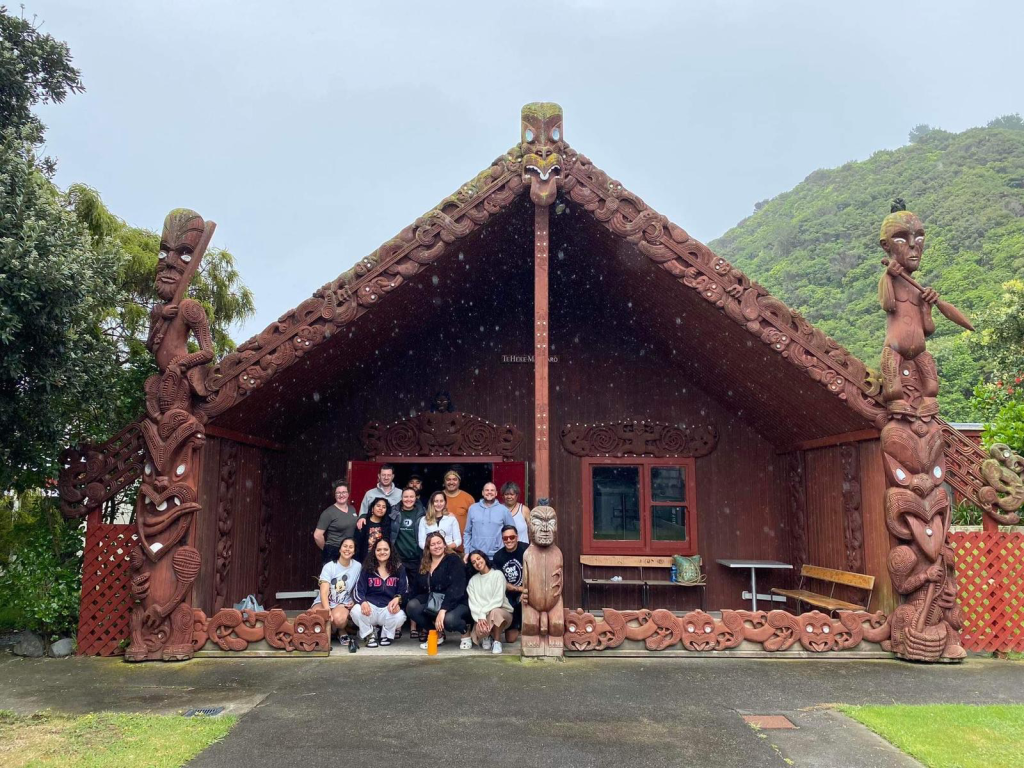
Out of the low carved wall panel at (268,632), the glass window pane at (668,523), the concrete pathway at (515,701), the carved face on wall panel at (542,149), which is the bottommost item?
the concrete pathway at (515,701)

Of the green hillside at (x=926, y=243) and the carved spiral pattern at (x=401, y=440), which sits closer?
the carved spiral pattern at (x=401, y=440)

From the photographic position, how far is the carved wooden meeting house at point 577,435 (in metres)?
7.14

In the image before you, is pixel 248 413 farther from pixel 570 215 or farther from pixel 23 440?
pixel 570 215

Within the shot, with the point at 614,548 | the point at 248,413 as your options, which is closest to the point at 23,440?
the point at 248,413

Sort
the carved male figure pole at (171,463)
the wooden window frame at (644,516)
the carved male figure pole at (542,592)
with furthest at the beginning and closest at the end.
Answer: the wooden window frame at (644,516), the carved male figure pole at (171,463), the carved male figure pole at (542,592)

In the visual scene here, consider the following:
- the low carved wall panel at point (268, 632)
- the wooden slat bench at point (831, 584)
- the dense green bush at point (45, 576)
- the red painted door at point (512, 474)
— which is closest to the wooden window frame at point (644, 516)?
the red painted door at point (512, 474)

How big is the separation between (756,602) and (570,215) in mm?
5549

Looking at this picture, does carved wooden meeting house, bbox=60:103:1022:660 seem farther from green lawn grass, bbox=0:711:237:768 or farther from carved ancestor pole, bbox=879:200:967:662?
green lawn grass, bbox=0:711:237:768

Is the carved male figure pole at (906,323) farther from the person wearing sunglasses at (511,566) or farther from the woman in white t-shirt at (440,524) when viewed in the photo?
the woman in white t-shirt at (440,524)

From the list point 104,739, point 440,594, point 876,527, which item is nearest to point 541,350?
point 440,594

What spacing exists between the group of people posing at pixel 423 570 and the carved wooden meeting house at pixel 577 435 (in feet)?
1.35

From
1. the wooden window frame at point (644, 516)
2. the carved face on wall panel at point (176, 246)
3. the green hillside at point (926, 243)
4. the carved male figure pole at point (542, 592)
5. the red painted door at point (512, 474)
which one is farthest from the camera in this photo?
the green hillside at point (926, 243)

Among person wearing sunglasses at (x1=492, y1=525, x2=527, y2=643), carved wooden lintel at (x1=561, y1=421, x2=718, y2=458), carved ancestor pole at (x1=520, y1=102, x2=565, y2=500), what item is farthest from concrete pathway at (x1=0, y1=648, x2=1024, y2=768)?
carved wooden lintel at (x1=561, y1=421, x2=718, y2=458)

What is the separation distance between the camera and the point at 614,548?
32.4 feet
